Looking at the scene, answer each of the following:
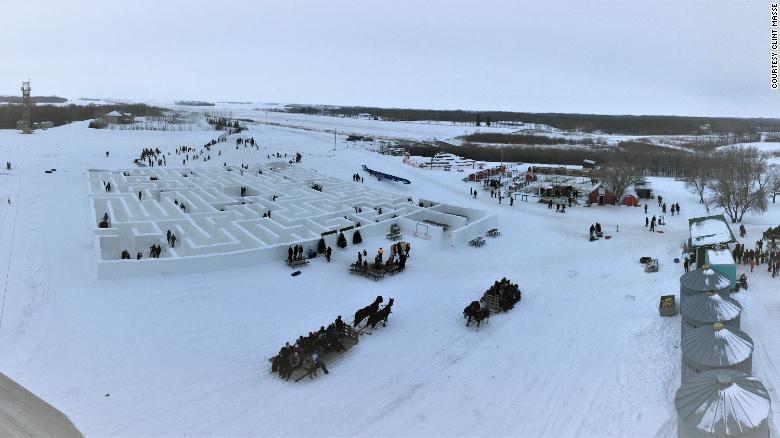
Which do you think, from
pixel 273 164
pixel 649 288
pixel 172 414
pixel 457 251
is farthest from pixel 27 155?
pixel 649 288

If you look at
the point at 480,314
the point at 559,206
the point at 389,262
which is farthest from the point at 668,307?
the point at 559,206

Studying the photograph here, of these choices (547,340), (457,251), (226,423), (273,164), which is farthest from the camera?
(273,164)

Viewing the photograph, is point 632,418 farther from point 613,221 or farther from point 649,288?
point 613,221

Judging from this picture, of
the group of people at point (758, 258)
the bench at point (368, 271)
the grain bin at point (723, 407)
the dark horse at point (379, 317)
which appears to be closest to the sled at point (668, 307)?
the group of people at point (758, 258)

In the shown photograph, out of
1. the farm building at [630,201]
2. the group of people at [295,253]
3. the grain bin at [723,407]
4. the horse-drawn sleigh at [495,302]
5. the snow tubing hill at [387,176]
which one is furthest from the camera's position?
the snow tubing hill at [387,176]

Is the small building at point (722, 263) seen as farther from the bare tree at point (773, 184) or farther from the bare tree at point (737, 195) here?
the bare tree at point (773, 184)

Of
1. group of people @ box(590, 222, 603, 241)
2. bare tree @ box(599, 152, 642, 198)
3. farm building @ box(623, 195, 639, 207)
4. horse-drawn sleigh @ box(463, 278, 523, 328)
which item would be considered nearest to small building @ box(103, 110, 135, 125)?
bare tree @ box(599, 152, 642, 198)
